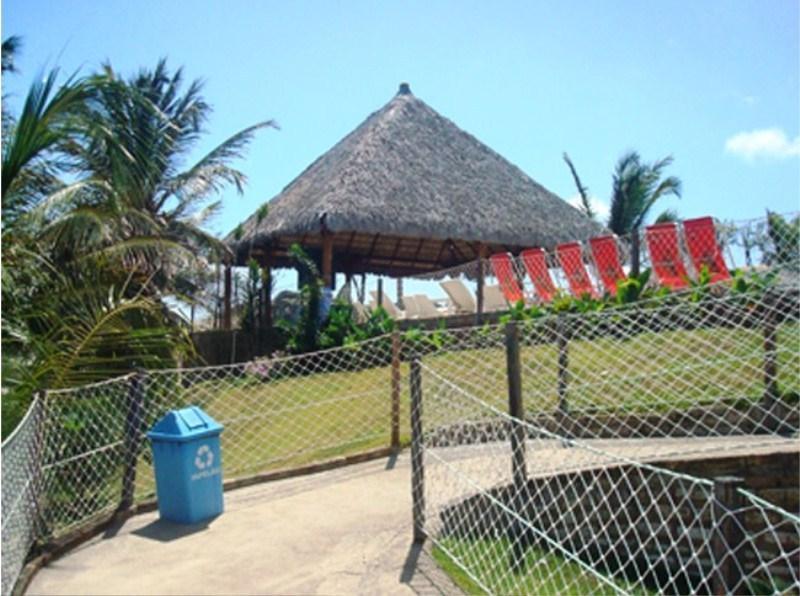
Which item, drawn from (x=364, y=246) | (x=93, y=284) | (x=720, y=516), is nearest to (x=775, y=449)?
(x=720, y=516)

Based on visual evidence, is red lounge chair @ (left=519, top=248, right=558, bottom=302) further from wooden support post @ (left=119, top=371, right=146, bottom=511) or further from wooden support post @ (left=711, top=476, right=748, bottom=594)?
wooden support post @ (left=711, top=476, right=748, bottom=594)

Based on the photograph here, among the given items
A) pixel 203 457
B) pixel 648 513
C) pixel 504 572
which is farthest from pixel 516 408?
Answer: pixel 203 457

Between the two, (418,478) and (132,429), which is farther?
(132,429)

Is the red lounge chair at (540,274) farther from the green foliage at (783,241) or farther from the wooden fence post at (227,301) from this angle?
the wooden fence post at (227,301)

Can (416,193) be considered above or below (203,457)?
above

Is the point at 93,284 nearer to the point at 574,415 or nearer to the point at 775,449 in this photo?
the point at 574,415

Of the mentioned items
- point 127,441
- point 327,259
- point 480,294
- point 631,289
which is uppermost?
point 327,259

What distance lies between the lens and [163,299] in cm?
796

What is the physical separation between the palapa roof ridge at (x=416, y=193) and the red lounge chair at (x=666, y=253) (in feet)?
16.7

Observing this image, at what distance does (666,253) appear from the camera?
9.23 m

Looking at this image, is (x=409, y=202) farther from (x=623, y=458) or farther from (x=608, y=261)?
(x=623, y=458)

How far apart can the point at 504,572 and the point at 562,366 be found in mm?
2618

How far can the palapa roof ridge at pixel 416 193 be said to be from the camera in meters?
13.2

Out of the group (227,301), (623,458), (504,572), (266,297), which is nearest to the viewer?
(623,458)
